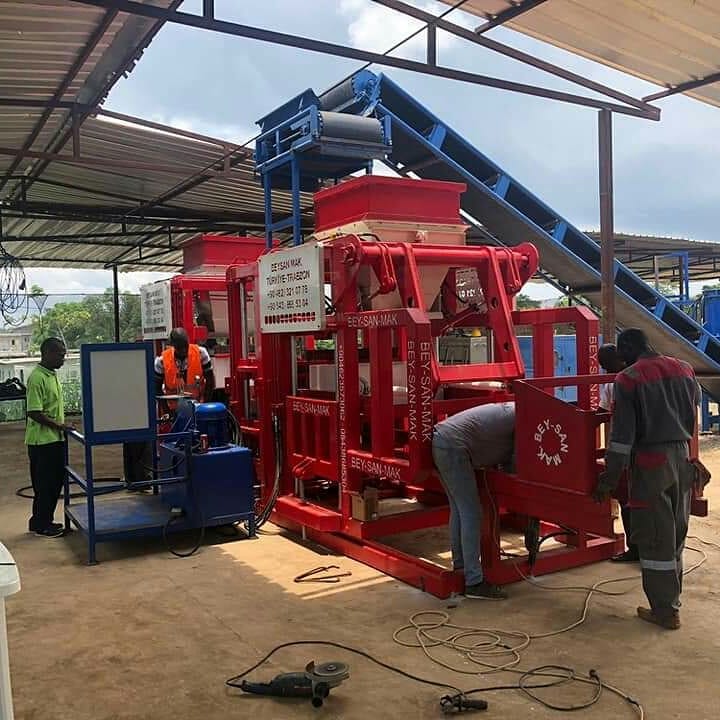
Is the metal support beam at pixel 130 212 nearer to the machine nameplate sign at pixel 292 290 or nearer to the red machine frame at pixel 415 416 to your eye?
the red machine frame at pixel 415 416

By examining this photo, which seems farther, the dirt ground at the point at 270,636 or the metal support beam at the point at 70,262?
the metal support beam at the point at 70,262

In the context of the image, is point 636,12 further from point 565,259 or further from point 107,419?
point 107,419

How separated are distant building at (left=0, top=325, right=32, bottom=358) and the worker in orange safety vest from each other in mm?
9902

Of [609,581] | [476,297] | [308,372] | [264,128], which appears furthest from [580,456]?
[264,128]

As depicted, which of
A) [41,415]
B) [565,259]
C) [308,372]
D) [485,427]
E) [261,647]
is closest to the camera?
[261,647]

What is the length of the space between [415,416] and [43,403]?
3.58m

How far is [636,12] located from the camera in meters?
5.78

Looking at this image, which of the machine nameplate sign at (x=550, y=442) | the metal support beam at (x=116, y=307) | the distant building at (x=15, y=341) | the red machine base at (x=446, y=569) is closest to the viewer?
the machine nameplate sign at (x=550, y=442)

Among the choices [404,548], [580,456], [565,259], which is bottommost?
[404,548]

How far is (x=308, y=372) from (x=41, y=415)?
95.4 inches

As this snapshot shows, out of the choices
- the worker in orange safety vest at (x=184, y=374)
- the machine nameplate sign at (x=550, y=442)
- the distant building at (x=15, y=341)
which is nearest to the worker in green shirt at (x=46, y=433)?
the worker in orange safety vest at (x=184, y=374)

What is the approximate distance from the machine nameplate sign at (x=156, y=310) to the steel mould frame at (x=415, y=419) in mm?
2237

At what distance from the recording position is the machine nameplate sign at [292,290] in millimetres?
5730

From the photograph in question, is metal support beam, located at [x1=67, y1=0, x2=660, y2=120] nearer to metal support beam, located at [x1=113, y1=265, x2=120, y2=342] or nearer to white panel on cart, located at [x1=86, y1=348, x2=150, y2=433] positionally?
white panel on cart, located at [x1=86, y1=348, x2=150, y2=433]
